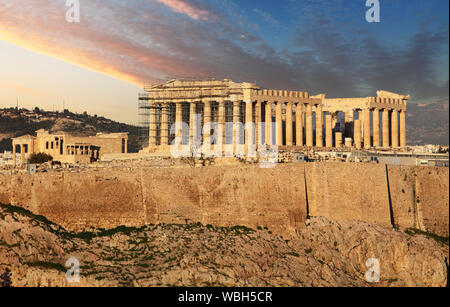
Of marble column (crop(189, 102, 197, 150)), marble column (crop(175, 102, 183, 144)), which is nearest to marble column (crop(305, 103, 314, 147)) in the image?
marble column (crop(189, 102, 197, 150))

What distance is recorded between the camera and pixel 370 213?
58.1 meters

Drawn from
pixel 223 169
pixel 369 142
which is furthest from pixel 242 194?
pixel 369 142

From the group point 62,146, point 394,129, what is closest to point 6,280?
point 62,146

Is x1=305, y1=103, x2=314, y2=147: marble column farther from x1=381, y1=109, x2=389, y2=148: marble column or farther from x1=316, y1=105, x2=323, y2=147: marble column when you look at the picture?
x1=381, y1=109, x2=389, y2=148: marble column

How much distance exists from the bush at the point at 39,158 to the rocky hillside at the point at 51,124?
60196 millimetres

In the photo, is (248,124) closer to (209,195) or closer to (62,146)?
(209,195)

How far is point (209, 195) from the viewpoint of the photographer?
187ft

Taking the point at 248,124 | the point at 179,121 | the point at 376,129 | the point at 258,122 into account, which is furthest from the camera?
the point at 376,129

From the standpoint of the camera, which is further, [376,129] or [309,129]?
[376,129]

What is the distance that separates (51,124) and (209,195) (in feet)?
365

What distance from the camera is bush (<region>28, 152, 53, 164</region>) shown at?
77188 millimetres

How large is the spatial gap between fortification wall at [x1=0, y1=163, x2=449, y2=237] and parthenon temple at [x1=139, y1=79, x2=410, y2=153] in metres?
17.3
